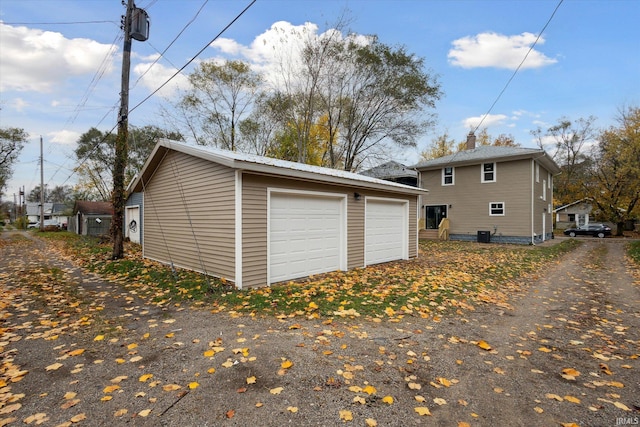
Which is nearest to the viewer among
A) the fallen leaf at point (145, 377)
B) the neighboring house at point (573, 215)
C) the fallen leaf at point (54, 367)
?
the fallen leaf at point (145, 377)

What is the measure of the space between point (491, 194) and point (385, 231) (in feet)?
37.6

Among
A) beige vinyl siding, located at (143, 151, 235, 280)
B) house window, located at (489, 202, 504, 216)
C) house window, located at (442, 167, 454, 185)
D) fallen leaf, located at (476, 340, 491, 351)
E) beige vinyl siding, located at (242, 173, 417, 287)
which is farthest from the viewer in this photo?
A: house window, located at (442, 167, 454, 185)

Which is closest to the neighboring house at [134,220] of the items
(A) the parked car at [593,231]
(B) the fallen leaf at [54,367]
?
(B) the fallen leaf at [54,367]

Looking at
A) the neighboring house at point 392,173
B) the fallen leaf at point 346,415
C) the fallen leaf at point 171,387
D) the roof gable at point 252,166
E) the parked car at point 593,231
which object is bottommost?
the fallen leaf at point 346,415

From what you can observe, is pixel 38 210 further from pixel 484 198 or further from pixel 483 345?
pixel 483 345

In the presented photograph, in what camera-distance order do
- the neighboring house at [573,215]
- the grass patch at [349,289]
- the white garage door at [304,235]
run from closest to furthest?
1. the grass patch at [349,289]
2. the white garage door at [304,235]
3. the neighboring house at [573,215]

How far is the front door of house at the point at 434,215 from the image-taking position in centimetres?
2041

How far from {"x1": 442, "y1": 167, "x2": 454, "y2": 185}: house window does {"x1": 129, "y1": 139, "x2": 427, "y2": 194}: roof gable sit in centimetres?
1028

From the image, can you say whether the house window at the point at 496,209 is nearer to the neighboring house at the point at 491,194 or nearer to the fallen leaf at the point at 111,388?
the neighboring house at the point at 491,194

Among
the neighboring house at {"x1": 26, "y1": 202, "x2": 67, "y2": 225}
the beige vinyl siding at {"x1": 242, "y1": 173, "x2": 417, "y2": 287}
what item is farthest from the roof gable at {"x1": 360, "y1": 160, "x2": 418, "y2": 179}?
the neighboring house at {"x1": 26, "y1": 202, "x2": 67, "y2": 225}

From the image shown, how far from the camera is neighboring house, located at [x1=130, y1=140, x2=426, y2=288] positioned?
6371 millimetres

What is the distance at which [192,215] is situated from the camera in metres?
7.97

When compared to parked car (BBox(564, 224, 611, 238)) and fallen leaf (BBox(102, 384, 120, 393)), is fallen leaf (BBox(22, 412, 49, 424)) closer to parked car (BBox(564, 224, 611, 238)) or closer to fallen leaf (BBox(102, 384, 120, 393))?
fallen leaf (BBox(102, 384, 120, 393))

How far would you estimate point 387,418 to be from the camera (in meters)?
2.42
